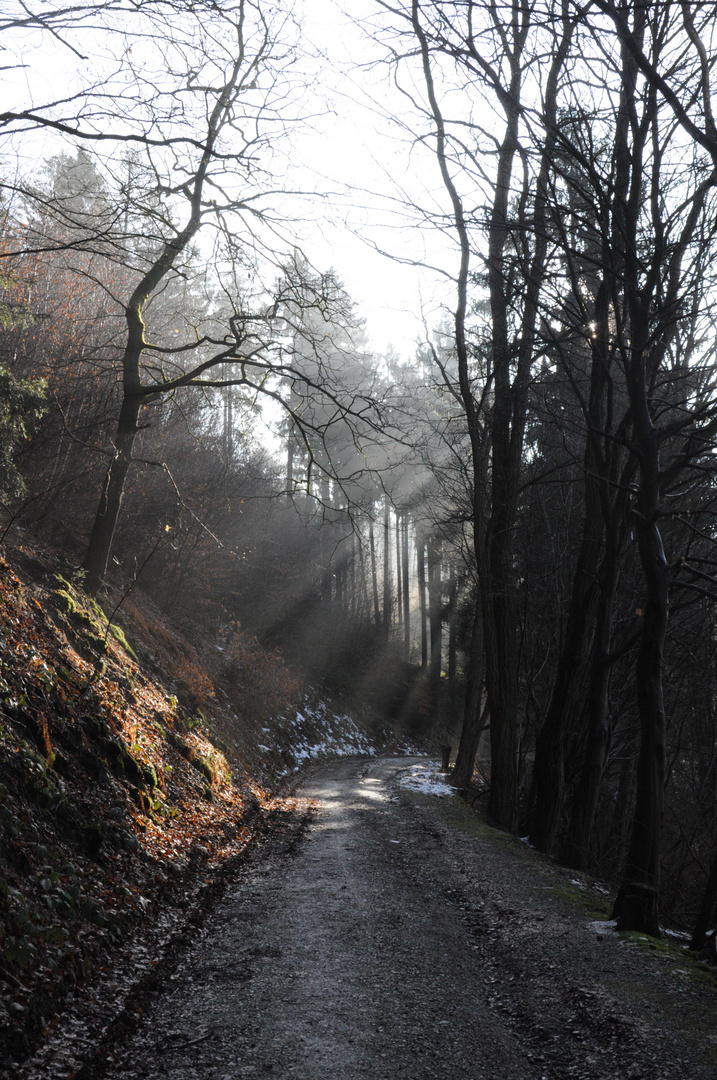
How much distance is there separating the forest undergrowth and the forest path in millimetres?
592

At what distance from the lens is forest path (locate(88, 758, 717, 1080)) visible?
3.99 meters

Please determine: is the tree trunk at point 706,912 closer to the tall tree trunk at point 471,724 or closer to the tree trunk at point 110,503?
the tree trunk at point 110,503

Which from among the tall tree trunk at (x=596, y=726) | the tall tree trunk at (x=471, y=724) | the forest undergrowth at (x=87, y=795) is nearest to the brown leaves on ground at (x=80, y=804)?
the forest undergrowth at (x=87, y=795)

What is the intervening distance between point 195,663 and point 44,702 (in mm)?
10038

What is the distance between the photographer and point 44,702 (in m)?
7.39

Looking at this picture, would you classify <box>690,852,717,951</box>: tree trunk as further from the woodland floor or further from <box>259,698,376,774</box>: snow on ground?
<box>259,698,376,774</box>: snow on ground

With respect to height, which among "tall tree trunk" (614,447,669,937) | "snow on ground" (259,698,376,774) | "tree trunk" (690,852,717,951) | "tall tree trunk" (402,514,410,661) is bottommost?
"snow on ground" (259,698,376,774)

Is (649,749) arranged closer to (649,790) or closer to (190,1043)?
(649,790)

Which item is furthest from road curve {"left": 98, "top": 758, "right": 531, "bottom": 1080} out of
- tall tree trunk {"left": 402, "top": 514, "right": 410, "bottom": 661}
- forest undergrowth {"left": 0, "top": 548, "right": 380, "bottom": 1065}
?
tall tree trunk {"left": 402, "top": 514, "right": 410, "bottom": 661}

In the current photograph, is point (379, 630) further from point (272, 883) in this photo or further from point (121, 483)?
point (272, 883)

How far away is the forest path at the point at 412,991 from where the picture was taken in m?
3.99

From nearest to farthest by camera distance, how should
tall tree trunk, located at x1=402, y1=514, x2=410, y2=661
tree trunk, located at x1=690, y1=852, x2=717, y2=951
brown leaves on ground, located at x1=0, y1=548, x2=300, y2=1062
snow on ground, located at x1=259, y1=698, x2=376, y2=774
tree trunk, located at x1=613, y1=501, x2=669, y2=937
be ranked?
brown leaves on ground, located at x1=0, y1=548, x2=300, y2=1062, tree trunk, located at x1=613, y1=501, x2=669, y2=937, tree trunk, located at x1=690, y1=852, x2=717, y2=951, snow on ground, located at x1=259, y1=698, x2=376, y2=774, tall tree trunk, located at x1=402, y1=514, x2=410, y2=661

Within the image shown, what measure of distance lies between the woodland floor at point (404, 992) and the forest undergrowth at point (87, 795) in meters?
0.41

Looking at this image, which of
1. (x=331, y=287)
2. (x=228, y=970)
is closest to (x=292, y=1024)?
(x=228, y=970)
